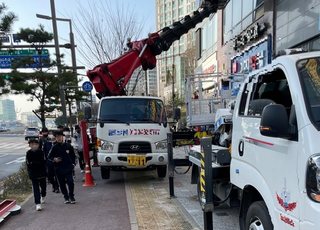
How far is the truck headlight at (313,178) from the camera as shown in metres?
1.75

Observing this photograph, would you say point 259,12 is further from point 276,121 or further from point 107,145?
point 276,121

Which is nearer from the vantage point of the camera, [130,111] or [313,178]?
[313,178]

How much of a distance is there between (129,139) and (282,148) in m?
4.67

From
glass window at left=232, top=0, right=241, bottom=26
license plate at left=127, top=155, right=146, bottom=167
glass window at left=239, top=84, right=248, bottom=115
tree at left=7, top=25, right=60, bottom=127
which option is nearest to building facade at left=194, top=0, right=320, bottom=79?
glass window at left=232, top=0, right=241, bottom=26

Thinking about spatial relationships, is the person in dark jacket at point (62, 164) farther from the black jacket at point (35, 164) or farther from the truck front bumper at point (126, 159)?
the truck front bumper at point (126, 159)

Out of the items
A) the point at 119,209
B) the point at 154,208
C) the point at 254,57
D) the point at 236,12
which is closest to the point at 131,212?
the point at 119,209

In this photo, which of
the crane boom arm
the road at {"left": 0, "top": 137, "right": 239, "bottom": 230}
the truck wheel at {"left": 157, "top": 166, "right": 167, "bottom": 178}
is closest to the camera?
the road at {"left": 0, "top": 137, "right": 239, "bottom": 230}

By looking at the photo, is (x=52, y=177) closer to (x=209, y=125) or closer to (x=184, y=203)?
(x=184, y=203)

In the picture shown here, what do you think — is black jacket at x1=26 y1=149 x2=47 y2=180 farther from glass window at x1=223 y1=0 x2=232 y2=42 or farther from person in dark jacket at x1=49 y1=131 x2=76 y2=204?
glass window at x1=223 y1=0 x2=232 y2=42

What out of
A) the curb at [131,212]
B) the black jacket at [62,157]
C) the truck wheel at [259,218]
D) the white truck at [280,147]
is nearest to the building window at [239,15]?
the curb at [131,212]

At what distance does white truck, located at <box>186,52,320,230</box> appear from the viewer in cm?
184

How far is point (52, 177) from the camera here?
6.38 metres

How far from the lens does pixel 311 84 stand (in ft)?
7.09

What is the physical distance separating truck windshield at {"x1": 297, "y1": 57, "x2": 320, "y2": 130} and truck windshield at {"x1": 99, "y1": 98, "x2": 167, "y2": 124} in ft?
15.4
